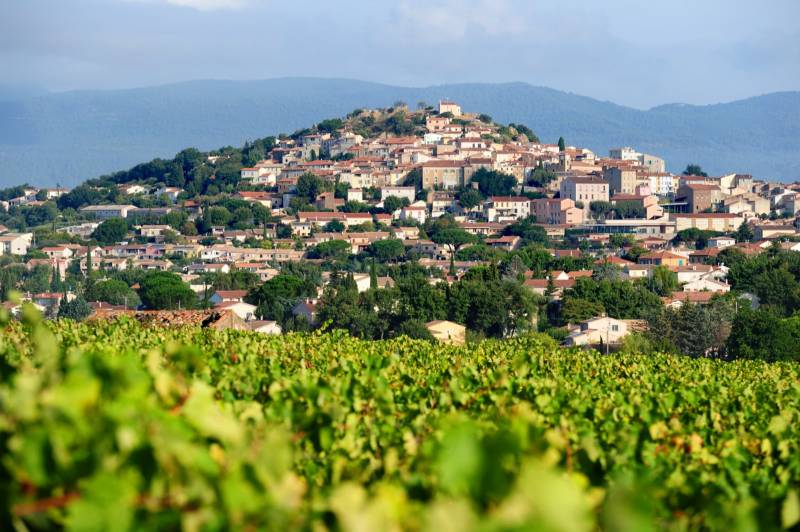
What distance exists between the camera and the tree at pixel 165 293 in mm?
52250

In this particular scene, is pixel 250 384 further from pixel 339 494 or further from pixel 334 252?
pixel 334 252

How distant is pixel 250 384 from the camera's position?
6.45 metres

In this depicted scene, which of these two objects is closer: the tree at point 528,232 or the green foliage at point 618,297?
the green foliage at point 618,297

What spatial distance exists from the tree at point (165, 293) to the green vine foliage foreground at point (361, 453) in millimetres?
43969

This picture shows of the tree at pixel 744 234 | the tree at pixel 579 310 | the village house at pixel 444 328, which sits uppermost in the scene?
the village house at pixel 444 328

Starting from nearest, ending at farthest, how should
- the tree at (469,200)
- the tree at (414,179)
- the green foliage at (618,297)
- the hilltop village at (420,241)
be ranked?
the hilltop village at (420,241) < the green foliage at (618,297) < the tree at (469,200) < the tree at (414,179)

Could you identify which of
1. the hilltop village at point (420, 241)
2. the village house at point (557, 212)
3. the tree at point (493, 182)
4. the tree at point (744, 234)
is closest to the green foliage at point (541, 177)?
the hilltop village at point (420, 241)

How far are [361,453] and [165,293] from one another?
49.0 m

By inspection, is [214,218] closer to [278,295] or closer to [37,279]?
[37,279]

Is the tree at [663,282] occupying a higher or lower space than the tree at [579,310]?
lower

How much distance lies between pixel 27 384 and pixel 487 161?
101 meters

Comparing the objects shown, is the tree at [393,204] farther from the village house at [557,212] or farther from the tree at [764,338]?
the tree at [764,338]

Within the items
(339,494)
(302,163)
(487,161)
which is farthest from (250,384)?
(302,163)

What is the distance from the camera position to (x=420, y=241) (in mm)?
82562
